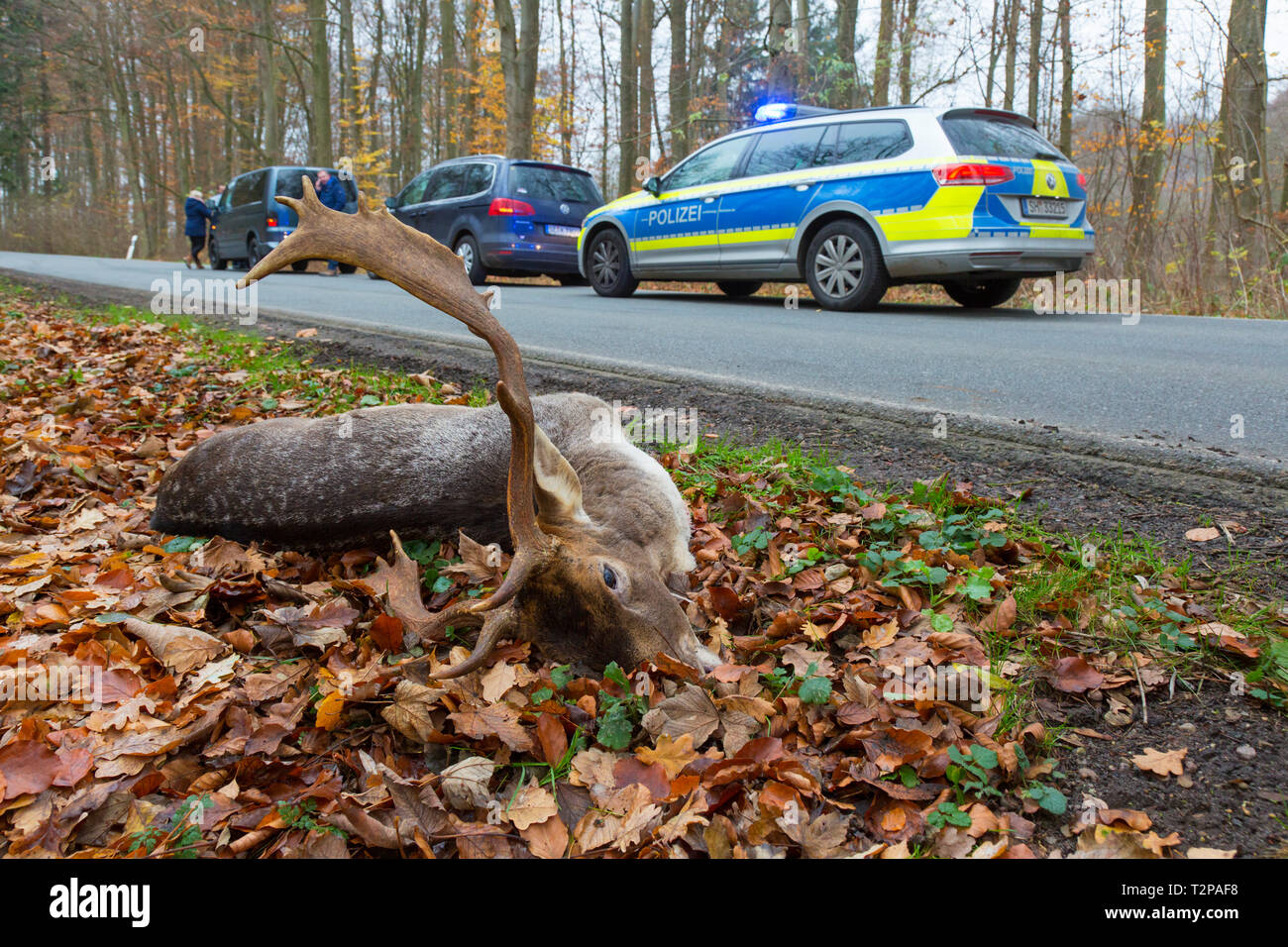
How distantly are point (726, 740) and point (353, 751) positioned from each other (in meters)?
1.09

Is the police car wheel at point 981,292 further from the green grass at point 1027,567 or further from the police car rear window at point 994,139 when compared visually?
the green grass at point 1027,567

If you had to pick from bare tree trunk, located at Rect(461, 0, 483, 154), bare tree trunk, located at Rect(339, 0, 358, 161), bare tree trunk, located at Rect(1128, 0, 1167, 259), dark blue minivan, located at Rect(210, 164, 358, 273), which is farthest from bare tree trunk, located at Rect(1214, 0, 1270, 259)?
bare tree trunk, located at Rect(339, 0, 358, 161)

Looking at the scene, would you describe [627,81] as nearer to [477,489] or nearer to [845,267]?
[845,267]

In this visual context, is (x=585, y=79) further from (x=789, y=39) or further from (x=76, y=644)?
(x=76, y=644)

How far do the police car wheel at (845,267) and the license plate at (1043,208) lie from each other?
1662 millimetres

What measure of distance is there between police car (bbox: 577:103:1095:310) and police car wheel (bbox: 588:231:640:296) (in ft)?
1.23

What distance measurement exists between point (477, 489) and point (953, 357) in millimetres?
4587

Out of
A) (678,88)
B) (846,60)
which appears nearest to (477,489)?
(846,60)

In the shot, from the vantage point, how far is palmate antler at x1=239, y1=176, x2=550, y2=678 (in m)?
2.58

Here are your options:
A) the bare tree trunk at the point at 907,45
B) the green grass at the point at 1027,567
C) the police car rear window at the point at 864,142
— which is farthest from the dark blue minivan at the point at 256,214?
the green grass at the point at 1027,567

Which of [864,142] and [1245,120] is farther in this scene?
[1245,120]

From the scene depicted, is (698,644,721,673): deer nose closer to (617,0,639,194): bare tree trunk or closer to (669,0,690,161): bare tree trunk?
(669,0,690,161): bare tree trunk

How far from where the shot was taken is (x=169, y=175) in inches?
1902

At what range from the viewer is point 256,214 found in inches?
851
